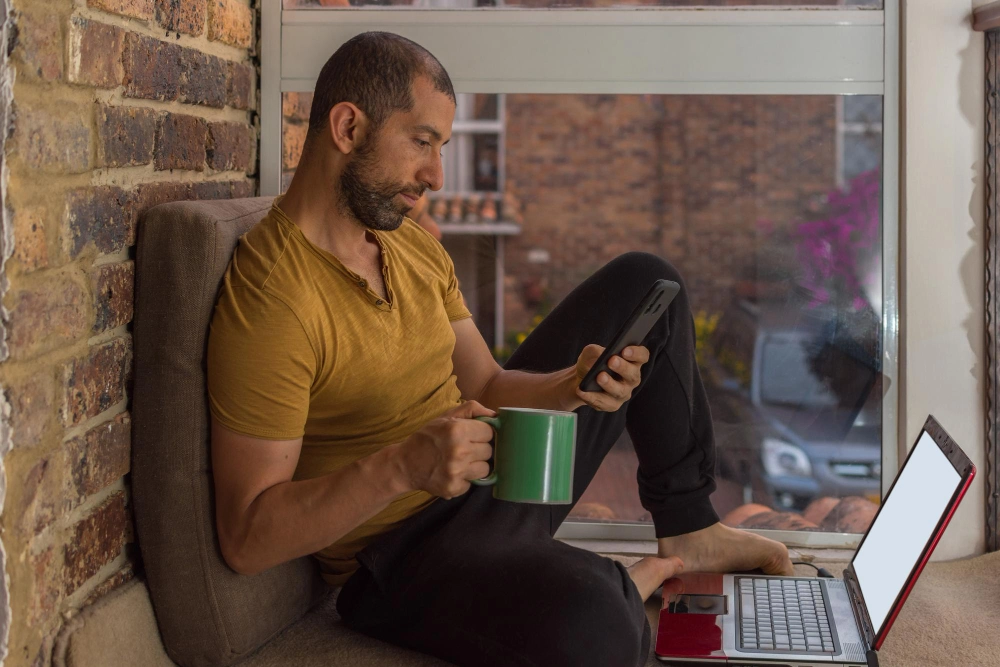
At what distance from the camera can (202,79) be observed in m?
1.64

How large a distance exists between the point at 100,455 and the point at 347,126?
1.88 ft

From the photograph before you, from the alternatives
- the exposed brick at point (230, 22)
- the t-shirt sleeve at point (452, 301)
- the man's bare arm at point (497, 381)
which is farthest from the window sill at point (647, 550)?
the exposed brick at point (230, 22)

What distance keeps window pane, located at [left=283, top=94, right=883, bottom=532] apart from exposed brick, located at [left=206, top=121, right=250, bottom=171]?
0.12 meters

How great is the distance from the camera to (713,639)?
149 centimetres

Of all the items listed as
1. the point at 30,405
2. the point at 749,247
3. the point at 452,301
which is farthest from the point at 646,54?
the point at 30,405

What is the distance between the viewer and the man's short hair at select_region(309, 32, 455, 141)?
1.43 m

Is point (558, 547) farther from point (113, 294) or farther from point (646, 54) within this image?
point (646, 54)

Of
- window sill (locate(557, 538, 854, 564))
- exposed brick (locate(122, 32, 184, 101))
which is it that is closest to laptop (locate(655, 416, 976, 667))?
window sill (locate(557, 538, 854, 564))

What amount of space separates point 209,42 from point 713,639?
129 cm

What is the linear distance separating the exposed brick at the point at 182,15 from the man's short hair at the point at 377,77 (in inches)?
10.2

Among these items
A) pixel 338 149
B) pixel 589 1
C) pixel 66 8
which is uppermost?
pixel 589 1

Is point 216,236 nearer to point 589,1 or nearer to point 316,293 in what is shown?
point 316,293

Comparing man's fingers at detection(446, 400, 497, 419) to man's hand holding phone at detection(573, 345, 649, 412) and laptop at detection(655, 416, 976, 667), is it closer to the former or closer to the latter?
man's hand holding phone at detection(573, 345, 649, 412)

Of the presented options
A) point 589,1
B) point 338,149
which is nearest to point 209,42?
point 338,149
